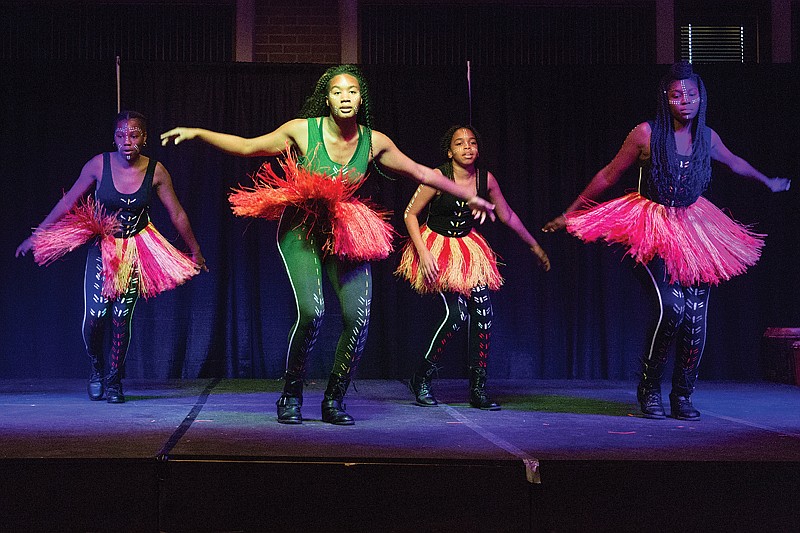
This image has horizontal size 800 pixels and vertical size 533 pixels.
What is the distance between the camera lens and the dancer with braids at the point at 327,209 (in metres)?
3.35

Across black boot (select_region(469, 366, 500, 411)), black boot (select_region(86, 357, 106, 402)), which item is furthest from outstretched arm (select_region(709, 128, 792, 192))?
black boot (select_region(86, 357, 106, 402))

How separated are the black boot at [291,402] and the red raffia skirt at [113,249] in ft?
4.01

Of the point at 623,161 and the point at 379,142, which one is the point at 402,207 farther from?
the point at 379,142

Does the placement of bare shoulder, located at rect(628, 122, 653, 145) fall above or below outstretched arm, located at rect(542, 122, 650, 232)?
above

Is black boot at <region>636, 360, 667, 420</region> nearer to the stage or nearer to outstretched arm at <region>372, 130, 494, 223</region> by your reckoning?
the stage

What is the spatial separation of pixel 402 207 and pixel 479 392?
2.32 metres

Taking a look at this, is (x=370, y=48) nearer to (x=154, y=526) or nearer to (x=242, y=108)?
(x=242, y=108)

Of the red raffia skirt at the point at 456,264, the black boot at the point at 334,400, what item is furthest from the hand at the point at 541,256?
the black boot at the point at 334,400

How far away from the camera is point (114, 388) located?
14.1 ft

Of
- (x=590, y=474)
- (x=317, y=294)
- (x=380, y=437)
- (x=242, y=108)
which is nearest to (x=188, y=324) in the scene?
(x=242, y=108)

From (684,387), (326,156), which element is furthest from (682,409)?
(326,156)

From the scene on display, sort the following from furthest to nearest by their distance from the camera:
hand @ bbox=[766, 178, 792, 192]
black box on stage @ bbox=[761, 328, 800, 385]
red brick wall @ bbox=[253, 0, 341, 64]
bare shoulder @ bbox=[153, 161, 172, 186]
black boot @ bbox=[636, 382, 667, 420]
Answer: red brick wall @ bbox=[253, 0, 341, 64] → black box on stage @ bbox=[761, 328, 800, 385] → bare shoulder @ bbox=[153, 161, 172, 186] → hand @ bbox=[766, 178, 792, 192] → black boot @ bbox=[636, 382, 667, 420]

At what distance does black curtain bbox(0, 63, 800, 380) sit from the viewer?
6031 millimetres

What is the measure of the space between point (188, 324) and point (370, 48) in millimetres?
2312
